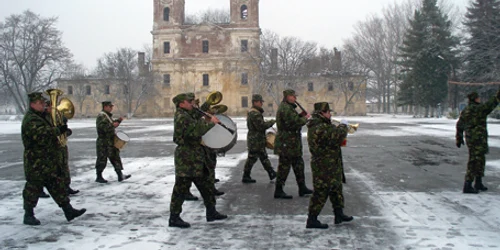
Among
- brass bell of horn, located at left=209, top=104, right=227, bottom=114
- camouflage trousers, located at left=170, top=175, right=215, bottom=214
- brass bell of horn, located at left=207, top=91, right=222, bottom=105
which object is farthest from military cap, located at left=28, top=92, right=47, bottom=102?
brass bell of horn, located at left=209, top=104, right=227, bottom=114

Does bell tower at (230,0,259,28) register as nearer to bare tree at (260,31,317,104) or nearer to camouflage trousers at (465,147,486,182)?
bare tree at (260,31,317,104)

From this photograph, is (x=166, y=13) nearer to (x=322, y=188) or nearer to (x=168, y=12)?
(x=168, y=12)

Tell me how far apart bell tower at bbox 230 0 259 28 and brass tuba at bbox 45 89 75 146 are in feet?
188

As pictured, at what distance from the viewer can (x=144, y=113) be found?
2660 inches

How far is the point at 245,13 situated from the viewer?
206ft

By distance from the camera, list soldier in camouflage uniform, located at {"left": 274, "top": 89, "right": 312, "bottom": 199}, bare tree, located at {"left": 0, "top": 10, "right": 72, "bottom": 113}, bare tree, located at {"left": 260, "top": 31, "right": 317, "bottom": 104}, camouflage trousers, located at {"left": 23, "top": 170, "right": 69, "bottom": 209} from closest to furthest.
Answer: camouflage trousers, located at {"left": 23, "top": 170, "right": 69, "bottom": 209} < soldier in camouflage uniform, located at {"left": 274, "top": 89, "right": 312, "bottom": 199} < bare tree, located at {"left": 0, "top": 10, "right": 72, "bottom": 113} < bare tree, located at {"left": 260, "top": 31, "right": 317, "bottom": 104}

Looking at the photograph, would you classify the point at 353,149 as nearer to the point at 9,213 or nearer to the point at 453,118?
the point at 9,213

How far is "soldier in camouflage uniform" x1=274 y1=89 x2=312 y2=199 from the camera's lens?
5.91 metres

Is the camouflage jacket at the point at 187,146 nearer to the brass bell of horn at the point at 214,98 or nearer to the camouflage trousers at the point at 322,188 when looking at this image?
the brass bell of horn at the point at 214,98

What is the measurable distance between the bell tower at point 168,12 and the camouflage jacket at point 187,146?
6287 centimetres

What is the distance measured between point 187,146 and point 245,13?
201 ft

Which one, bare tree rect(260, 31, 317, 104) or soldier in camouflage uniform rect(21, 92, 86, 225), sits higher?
bare tree rect(260, 31, 317, 104)

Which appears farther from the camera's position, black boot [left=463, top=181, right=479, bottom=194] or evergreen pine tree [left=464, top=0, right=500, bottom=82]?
evergreen pine tree [left=464, top=0, right=500, bottom=82]

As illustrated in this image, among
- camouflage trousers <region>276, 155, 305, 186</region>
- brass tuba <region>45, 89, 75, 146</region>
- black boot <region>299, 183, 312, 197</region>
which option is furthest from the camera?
black boot <region>299, 183, 312, 197</region>
